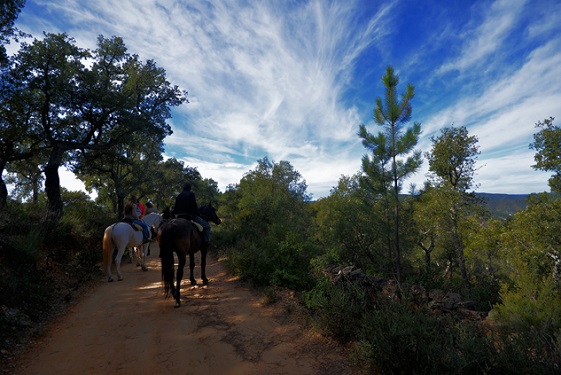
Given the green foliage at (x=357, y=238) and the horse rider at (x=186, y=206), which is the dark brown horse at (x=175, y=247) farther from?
the green foliage at (x=357, y=238)

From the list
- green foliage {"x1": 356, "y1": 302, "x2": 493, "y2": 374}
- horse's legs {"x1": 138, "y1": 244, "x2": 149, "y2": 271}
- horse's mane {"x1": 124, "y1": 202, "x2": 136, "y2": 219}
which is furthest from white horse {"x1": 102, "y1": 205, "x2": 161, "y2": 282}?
green foliage {"x1": 356, "y1": 302, "x2": 493, "y2": 374}

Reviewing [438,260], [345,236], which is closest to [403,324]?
[345,236]

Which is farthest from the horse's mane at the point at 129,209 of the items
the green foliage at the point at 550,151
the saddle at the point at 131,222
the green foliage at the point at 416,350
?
the green foliage at the point at 550,151

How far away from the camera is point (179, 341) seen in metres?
4.13

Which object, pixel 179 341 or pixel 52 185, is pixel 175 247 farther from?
pixel 52 185

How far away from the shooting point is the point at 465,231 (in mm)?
17953

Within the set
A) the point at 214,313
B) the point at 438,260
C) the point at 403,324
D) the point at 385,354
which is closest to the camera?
the point at 385,354

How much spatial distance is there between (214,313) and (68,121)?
45.1 ft

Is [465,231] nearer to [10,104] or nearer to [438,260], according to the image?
[438,260]

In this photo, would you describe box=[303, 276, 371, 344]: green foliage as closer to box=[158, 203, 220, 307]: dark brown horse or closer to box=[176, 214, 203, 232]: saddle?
box=[158, 203, 220, 307]: dark brown horse

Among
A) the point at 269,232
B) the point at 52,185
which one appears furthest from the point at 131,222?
the point at 52,185

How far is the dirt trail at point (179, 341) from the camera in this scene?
3475 millimetres

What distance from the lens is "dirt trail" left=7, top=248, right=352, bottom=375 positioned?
3475mm

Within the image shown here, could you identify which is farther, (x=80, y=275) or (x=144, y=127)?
(x=144, y=127)
